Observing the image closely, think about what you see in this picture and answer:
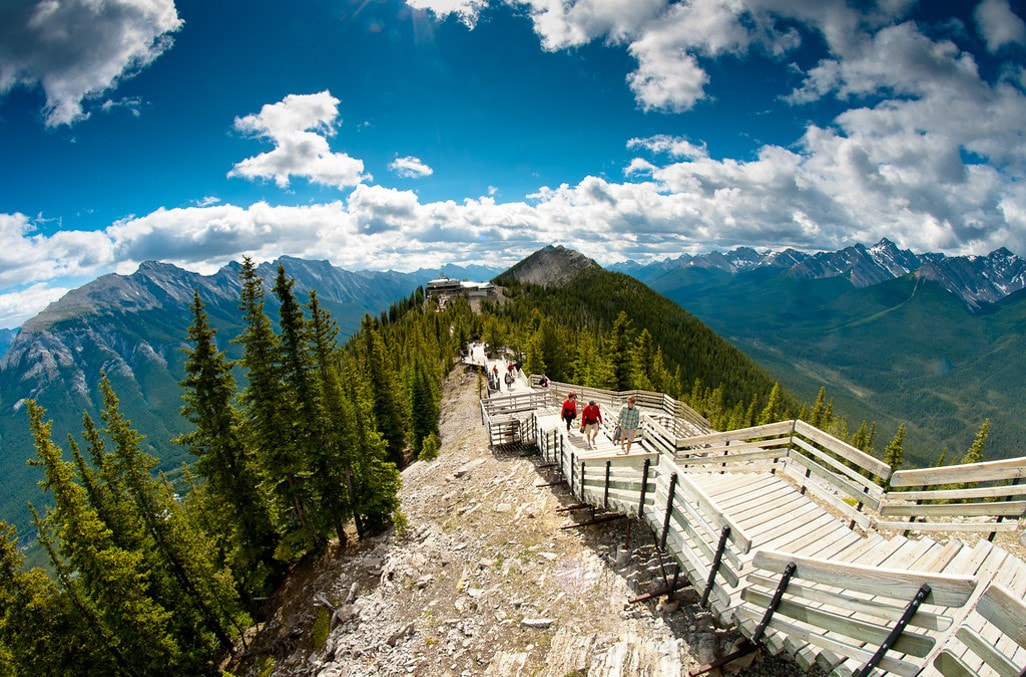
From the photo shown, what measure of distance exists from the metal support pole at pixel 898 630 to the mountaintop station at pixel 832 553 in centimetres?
2

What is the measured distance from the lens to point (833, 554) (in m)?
7.97

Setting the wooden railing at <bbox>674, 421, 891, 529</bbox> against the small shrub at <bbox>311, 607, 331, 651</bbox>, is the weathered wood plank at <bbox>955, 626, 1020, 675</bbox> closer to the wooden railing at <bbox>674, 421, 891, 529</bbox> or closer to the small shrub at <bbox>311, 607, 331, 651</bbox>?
the wooden railing at <bbox>674, 421, 891, 529</bbox>

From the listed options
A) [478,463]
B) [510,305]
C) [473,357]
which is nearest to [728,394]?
[510,305]

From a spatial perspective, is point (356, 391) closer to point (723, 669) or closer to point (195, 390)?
point (195, 390)

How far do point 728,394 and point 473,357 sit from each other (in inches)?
3263

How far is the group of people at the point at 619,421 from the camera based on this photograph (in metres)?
14.8

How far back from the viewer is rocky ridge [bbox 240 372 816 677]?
28.3 feet

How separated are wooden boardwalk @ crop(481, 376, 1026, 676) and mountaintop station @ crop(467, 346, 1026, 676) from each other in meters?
0.02

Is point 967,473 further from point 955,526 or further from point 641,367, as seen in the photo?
point 641,367

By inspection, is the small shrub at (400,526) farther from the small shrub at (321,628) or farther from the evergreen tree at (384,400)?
the evergreen tree at (384,400)

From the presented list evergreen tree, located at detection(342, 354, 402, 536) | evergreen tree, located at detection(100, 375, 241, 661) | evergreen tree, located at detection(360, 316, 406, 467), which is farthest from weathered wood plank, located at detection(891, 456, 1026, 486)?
evergreen tree, located at detection(360, 316, 406, 467)

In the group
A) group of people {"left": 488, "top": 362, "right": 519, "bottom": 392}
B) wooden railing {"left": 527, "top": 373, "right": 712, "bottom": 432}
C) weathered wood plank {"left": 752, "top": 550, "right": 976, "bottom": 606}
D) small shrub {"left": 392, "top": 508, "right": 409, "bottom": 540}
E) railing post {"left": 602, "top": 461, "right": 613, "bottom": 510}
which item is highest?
weathered wood plank {"left": 752, "top": 550, "right": 976, "bottom": 606}

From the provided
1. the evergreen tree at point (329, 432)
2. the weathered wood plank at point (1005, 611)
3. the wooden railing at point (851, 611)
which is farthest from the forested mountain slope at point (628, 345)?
the weathered wood plank at point (1005, 611)

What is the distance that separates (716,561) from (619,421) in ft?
27.0
